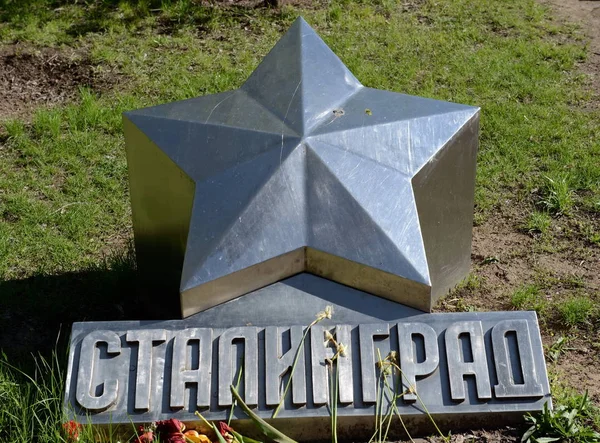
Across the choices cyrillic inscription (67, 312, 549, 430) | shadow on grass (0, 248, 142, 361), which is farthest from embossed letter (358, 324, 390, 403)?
shadow on grass (0, 248, 142, 361)

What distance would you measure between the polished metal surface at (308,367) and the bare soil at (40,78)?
364cm

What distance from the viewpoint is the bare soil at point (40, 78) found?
23.2ft

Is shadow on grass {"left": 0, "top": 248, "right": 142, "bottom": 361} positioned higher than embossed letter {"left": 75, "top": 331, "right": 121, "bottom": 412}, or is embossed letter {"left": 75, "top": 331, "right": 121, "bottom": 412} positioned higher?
embossed letter {"left": 75, "top": 331, "right": 121, "bottom": 412}

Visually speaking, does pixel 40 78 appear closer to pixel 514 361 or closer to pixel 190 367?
pixel 190 367

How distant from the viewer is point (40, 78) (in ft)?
24.2

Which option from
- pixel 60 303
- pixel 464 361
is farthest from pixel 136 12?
pixel 464 361

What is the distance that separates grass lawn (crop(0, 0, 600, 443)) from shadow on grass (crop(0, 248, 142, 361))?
0.01 meters

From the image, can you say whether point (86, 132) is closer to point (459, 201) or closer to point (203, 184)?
point (203, 184)

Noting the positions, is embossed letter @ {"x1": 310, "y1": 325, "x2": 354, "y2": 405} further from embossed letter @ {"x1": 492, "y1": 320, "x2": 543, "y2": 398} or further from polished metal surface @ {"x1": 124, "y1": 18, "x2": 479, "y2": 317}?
embossed letter @ {"x1": 492, "y1": 320, "x2": 543, "y2": 398}

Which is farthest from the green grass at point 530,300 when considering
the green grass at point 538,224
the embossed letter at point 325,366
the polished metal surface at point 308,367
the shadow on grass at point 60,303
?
the shadow on grass at point 60,303

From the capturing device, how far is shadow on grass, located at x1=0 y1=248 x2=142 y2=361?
4711 millimetres

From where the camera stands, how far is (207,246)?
3.91m

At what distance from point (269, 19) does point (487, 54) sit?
2.06 meters

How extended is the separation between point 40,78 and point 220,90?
156cm
